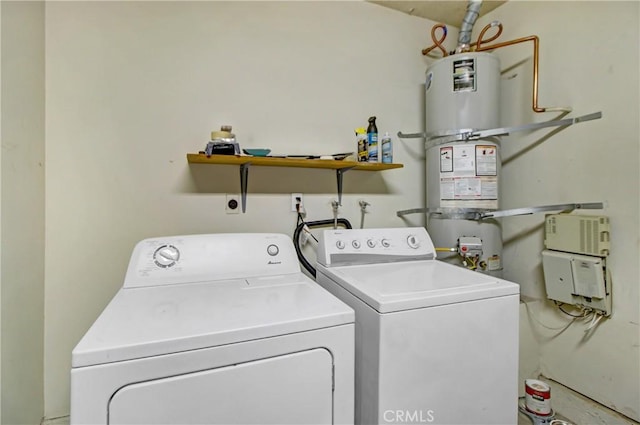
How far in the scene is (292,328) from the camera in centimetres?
90

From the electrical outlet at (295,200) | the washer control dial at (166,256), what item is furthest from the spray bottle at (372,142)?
the washer control dial at (166,256)

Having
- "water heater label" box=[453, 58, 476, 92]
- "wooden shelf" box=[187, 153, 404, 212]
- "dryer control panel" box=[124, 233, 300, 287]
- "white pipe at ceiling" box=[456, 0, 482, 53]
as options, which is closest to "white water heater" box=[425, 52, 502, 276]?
"water heater label" box=[453, 58, 476, 92]

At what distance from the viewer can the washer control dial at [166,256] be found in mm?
1317

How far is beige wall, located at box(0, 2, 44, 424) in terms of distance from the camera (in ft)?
3.69

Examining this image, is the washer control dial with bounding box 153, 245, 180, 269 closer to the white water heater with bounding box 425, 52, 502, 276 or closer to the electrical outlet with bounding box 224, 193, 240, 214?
the electrical outlet with bounding box 224, 193, 240, 214

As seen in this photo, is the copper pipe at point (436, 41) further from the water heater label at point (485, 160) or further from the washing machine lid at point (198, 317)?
the washing machine lid at point (198, 317)

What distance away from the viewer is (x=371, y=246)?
5.32 feet

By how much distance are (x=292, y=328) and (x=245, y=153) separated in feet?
3.28

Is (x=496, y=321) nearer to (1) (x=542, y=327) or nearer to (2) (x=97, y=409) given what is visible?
(1) (x=542, y=327)

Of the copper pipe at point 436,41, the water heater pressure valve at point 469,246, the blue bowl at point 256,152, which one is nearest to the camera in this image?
the blue bowl at point 256,152

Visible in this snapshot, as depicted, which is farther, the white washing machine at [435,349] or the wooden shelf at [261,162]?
the wooden shelf at [261,162]

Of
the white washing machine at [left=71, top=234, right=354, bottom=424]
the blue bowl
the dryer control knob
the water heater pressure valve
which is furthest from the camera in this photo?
the water heater pressure valve

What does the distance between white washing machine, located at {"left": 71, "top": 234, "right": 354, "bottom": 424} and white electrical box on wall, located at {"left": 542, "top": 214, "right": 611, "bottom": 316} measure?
137 centimetres

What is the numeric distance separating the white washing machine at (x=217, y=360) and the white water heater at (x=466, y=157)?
1096 millimetres
